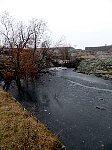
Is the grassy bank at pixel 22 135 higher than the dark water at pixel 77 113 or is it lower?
higher

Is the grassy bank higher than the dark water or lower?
higher

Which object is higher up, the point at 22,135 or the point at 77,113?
the point at 22,135

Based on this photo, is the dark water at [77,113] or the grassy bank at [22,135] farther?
the dark water at [77,113]

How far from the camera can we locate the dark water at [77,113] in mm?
15406

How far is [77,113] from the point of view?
68.9 feet

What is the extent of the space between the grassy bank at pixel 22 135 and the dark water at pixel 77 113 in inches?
69.7

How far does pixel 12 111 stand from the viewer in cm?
1753

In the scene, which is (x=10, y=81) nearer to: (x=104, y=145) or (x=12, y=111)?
(x=12, y=111)

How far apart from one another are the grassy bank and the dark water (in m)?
1.77

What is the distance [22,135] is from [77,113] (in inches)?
331

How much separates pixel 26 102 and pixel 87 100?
20.7 ft

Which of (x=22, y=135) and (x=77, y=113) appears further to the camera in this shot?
(x=77, y=113)

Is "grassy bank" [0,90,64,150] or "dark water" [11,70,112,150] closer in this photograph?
"grassy bank" [0,90,64,150]

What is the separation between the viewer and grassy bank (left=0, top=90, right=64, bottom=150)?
40.3 feet
